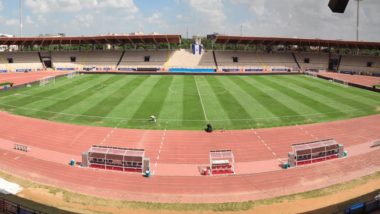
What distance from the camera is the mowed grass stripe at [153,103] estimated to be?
2993 cm

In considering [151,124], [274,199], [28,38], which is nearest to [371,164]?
[274,199]

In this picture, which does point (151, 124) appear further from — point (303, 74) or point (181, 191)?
point (303, 74)

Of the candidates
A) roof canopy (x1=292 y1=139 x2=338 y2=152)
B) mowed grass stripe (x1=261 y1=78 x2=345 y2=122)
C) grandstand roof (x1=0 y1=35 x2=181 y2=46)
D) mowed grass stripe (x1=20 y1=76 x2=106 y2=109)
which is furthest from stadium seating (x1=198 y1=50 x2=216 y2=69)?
roof canopy (x1=292 y1=139 x2=338 y2=152)

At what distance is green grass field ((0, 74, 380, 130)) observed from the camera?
29125 millimetres

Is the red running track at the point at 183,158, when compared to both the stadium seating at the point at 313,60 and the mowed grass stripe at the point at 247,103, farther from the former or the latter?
the stadium seating at the point at 313,60

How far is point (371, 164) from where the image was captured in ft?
64.5

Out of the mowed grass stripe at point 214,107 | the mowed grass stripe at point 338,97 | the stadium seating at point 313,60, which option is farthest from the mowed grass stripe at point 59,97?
the stadium seating at point 313,60

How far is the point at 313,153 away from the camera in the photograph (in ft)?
67.2

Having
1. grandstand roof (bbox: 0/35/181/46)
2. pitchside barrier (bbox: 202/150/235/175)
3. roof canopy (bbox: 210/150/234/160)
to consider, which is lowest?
pitchside barrier (bbox: 202/150/235/175)

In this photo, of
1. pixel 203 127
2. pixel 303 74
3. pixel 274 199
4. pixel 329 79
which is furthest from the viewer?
pixel 303 74

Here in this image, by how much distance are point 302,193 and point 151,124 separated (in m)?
14.9

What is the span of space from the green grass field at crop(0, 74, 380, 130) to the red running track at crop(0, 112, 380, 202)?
2207 millimetres

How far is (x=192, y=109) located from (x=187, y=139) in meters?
9.19

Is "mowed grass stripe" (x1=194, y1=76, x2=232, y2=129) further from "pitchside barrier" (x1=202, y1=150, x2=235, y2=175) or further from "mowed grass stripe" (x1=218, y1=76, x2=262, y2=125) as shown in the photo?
"pitchside barrier" (x1=202, y1=150, x2=235, y2=175)
